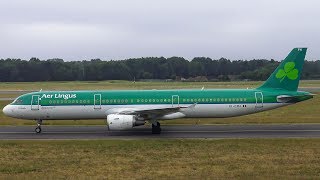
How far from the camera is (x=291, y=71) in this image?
103ft

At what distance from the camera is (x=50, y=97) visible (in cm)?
3156

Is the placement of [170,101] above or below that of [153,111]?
above

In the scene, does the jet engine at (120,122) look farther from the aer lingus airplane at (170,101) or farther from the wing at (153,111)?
the aer lingus airplane at (170,101)

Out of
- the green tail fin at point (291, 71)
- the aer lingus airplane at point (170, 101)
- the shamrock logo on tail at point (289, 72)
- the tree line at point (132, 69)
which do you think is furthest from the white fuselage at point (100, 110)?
the tree line at point (132, 69)

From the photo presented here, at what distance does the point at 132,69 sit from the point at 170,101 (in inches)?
4809

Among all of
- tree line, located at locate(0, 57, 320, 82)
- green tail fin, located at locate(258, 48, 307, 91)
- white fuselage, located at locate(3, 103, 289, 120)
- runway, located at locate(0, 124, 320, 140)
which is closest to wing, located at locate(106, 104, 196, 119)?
white fuselage, located at locate(3, 103, 289, 120)

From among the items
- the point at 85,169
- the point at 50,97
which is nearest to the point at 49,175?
the point at 85,169

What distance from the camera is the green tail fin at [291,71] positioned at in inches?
1237

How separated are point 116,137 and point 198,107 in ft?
20.2

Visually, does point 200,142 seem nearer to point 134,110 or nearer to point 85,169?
point 134,110

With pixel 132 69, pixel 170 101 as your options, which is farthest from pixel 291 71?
pixel 132 69

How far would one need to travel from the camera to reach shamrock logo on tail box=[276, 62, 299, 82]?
31.4 metres

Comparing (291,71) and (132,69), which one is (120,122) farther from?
(132,69)

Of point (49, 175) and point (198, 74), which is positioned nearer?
point (49, 175)
